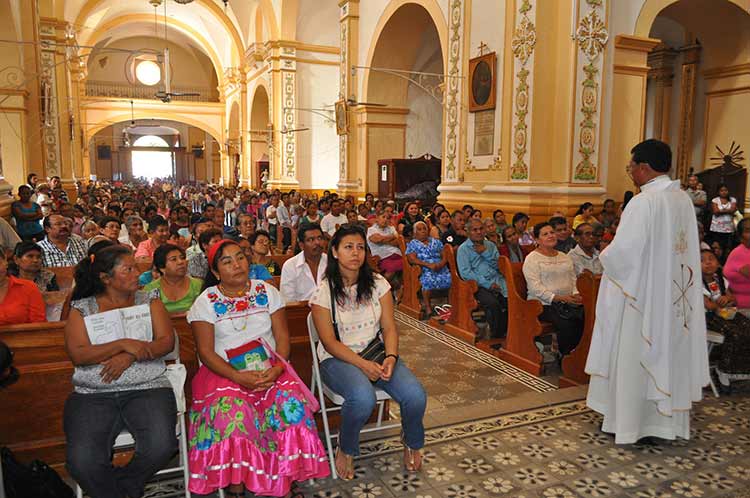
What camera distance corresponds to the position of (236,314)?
2844mm

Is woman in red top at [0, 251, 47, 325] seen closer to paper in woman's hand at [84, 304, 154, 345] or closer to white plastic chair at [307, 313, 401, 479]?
paper in woman's hand at [84, 304, 154, 345]

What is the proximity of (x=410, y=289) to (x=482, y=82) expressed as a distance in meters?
3.55

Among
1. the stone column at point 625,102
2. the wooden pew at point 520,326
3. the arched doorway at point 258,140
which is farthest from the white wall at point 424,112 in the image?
the wooden pew at point 520,326

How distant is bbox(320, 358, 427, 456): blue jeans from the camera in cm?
281

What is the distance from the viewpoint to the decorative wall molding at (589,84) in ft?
23.7

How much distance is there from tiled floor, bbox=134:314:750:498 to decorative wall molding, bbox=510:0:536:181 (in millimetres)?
4203

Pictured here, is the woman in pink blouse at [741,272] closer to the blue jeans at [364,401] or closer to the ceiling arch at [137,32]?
the blue jeans at [364,401]

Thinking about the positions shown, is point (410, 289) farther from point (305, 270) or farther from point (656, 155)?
point (656, 155)

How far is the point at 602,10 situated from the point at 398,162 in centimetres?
565

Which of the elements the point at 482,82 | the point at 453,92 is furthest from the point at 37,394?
the point at 453,92

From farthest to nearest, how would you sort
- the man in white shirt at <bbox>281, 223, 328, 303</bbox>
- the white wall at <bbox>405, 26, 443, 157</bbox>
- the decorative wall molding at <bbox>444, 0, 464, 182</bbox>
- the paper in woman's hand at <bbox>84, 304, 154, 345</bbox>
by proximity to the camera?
the white wall at <bbox>405, 26, 443, 157</bbox> < the decorative wall molding at <bbox>444, 0, 464, 182</bbox> < the man in white shirt at <bbox>281, 223, 328, 303</bbox> < the paper in woman's hand at <bbox>84, 304, 154, 345</bbox>

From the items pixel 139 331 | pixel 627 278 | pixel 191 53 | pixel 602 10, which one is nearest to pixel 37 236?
pixel 139 331

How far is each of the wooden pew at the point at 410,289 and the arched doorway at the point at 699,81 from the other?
14.9 feet

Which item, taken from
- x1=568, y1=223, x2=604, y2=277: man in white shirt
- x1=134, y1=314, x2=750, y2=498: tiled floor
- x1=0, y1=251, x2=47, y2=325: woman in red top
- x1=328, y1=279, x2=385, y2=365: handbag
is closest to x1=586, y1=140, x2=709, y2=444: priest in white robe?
x1=134, y1=314, x2=750, y2=498: tiled floor
